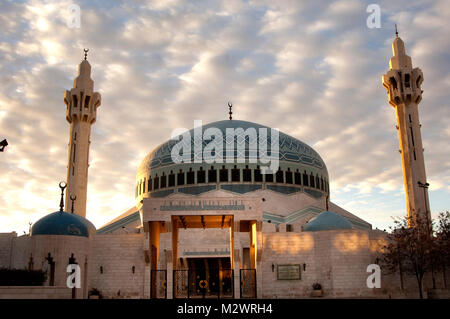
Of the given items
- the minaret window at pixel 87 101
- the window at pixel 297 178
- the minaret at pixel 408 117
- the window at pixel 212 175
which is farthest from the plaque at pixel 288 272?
the minaret window at pixel 87 101

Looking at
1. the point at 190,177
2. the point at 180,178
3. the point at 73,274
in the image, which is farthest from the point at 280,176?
the point at 73,274

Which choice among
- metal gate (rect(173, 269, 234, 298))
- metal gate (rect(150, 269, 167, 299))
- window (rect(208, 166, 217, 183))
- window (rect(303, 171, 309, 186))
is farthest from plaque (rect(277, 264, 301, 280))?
window (rect(303, 171, 309, 186))

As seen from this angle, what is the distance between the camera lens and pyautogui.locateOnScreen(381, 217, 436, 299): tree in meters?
28.4

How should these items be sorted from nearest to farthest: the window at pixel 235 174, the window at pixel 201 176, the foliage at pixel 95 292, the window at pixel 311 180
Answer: the foliage at pixel 95 292 < the window at pixel 235 174 < the window at pixel 201 176 < the window at pixel 311 180

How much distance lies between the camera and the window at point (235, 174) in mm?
41281

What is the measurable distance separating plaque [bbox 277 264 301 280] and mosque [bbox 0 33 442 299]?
0.06 metres

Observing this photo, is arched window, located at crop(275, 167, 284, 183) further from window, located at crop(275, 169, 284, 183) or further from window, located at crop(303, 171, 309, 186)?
window, located at crop(303, 171, 309, 186)

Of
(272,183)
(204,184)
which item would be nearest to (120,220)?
(204,184)

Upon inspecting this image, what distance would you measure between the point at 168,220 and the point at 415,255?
13998 millimetres

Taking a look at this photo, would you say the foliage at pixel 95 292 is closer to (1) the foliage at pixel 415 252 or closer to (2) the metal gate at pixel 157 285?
(2) the metal gate at pixel 157 285

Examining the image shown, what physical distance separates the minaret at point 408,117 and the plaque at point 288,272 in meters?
11.3

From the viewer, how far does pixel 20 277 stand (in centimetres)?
1919

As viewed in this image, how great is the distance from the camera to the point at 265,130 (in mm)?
45969
